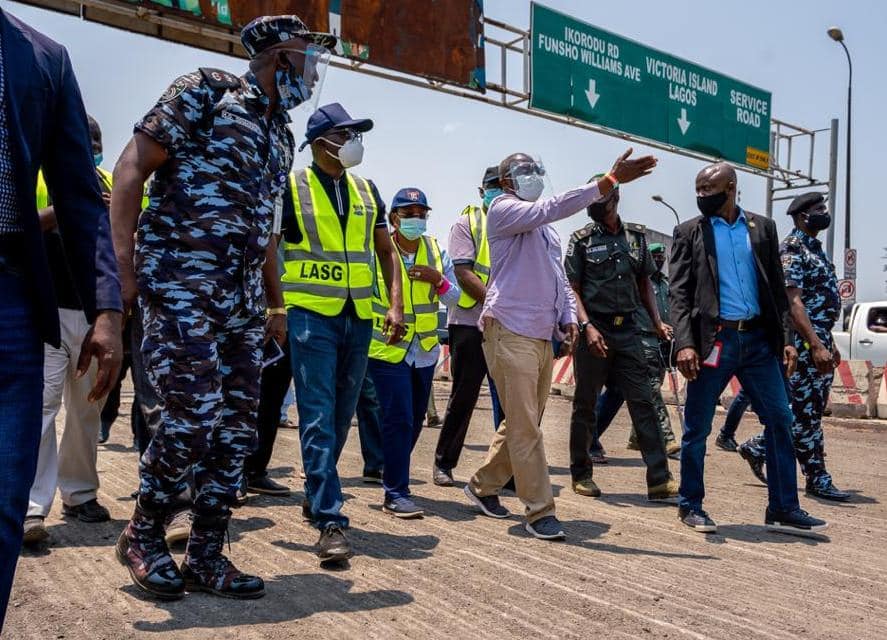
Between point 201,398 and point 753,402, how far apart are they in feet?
10.7

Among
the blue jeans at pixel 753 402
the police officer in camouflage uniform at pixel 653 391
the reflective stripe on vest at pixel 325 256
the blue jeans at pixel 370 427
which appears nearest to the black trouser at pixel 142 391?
the reflective stripe on vest at pixel 325 256

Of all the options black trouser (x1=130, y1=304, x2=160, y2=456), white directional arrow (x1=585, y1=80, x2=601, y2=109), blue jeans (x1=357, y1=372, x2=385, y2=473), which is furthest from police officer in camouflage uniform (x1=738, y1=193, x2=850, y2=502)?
white directional arrow (x1=585, y1=80, x2=601, y2=109)

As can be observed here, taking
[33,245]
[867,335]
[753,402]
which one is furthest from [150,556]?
[867,335]

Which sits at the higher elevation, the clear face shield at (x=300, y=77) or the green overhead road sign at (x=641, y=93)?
the green overhead road sign at (x=641, y=93)

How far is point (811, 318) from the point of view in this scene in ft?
21.1

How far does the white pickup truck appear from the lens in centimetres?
1585

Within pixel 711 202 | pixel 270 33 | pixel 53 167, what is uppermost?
pixel 270 33

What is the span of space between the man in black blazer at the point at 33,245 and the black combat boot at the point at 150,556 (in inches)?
52.2

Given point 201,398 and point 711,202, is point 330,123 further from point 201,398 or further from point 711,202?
point 711,202

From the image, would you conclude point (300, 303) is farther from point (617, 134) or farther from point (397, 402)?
point (617, 134)

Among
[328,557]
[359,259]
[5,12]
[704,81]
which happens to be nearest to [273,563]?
[328,557]

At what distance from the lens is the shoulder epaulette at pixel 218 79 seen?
130 inches

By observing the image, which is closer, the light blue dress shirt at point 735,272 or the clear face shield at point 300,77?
the clear face shield at point 300,77

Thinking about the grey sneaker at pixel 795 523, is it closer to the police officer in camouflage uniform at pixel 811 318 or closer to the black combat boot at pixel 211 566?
the police officer in camouflage uniform at pixel 811 318
